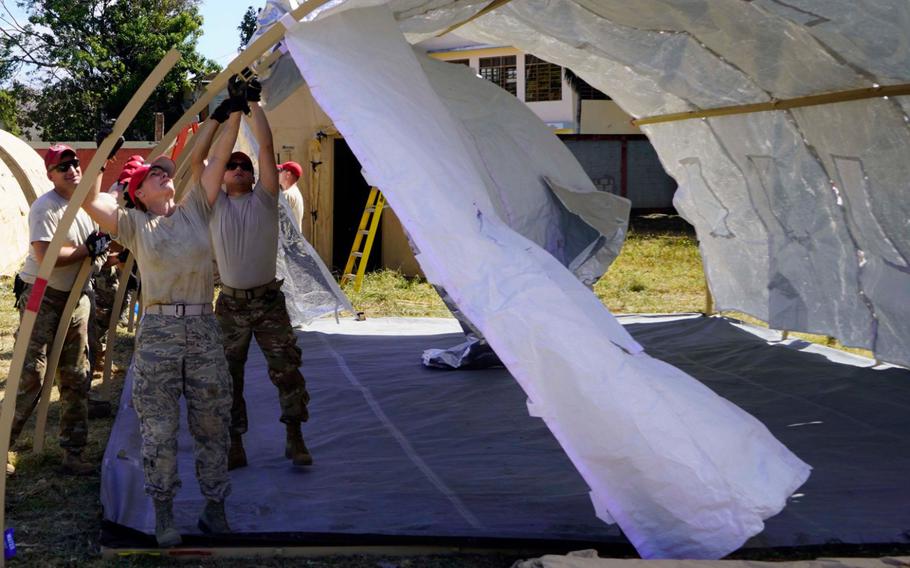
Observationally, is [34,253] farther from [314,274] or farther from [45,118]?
[45,118]

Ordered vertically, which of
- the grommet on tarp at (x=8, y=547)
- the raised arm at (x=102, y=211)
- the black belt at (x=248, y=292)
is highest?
the raised arm at (x=102, y=211)

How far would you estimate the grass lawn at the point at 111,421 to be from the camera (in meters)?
4.23

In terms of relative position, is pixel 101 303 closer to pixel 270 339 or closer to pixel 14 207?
pixel 270 339

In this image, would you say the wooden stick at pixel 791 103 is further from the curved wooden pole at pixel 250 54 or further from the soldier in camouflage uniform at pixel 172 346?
the soldier in camouflage uniform at pixel 172 346

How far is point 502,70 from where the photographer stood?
25.3 m

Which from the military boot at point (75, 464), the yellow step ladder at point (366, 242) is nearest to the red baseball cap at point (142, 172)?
the military boot at point (75, 464)

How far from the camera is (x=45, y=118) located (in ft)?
105

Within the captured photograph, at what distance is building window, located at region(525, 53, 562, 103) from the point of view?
25156mm

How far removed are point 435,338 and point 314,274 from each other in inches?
44.7

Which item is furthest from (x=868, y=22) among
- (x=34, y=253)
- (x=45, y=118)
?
(x=45, y=118)

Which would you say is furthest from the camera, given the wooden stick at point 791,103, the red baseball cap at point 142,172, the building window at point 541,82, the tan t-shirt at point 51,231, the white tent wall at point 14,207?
the building window at point 541,82

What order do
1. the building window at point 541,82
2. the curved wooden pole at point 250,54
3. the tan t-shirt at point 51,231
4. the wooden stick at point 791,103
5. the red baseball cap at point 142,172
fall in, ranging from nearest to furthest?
the curved wooden pole at point 250,54 < the red baseball cap at point 142,172 < the tan t-shirt at point 51,231 < the wooden stick at point 791,103 < the building window at point 541,82

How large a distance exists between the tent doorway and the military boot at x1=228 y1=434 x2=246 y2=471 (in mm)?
8845

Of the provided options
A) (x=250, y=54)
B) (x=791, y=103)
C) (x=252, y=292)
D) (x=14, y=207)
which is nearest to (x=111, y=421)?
(x=252, y=292)
